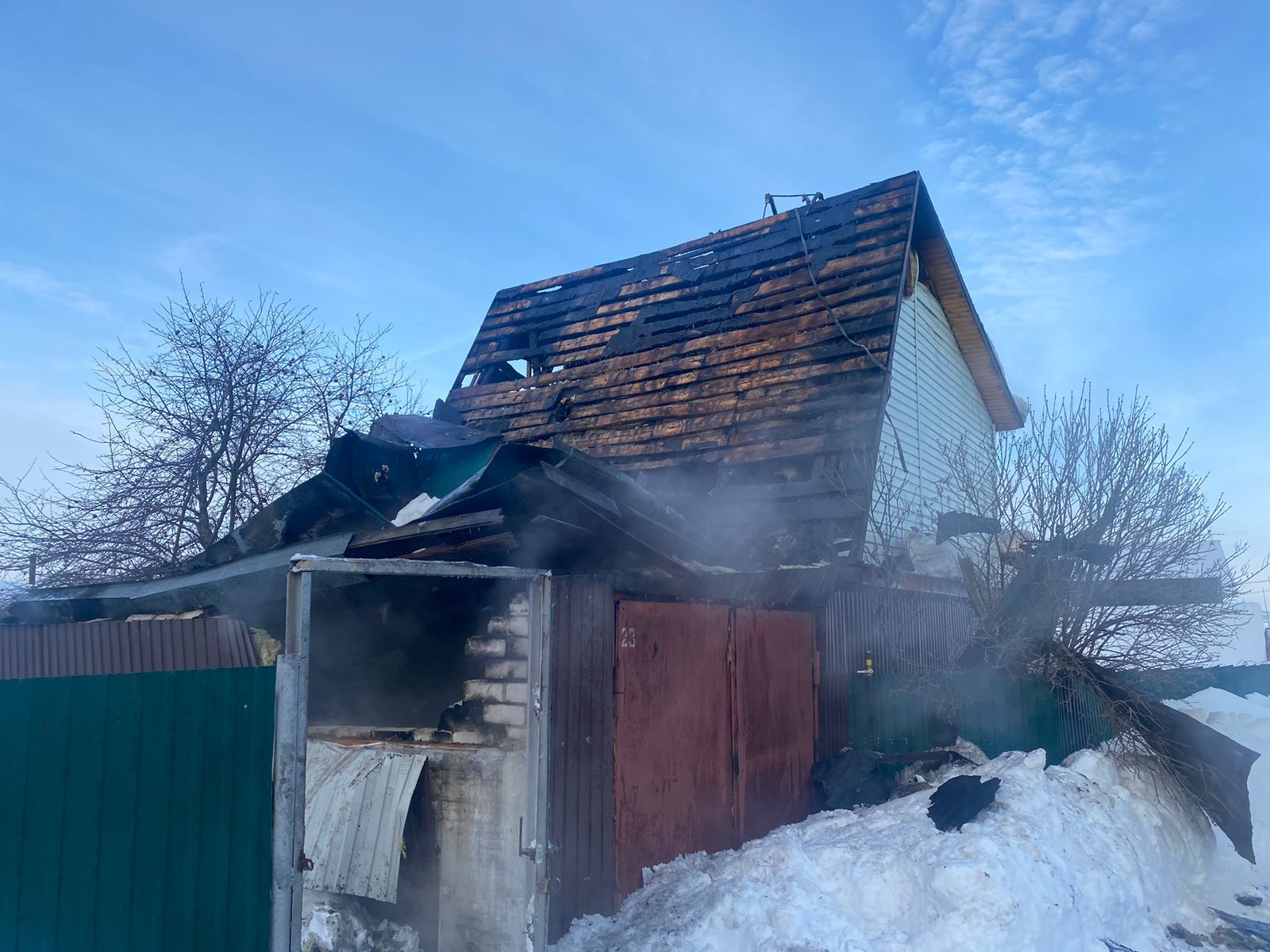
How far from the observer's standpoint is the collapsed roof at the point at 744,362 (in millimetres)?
9031

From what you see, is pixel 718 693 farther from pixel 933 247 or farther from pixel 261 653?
pixel 933 247

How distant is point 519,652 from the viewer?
560 centimetres

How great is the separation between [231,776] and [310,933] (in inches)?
86.8

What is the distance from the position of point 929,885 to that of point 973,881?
32cm

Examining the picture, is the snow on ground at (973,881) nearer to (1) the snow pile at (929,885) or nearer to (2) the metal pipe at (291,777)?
(1) the snow pile at (929,885)

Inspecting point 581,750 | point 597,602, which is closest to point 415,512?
point 597,602

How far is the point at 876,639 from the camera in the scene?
9.59 metres

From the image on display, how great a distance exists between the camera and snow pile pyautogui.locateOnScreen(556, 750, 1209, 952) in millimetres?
5480

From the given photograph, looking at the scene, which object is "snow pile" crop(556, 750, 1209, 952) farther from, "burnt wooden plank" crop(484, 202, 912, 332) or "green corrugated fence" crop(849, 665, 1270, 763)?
"burnt wooden plank" crop(484, 202, 912, 332)

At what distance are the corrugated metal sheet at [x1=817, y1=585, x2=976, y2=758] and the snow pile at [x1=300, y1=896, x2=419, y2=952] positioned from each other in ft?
15.4

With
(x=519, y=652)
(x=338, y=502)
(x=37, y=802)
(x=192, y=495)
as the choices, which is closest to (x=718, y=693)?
(x=519, y=652)

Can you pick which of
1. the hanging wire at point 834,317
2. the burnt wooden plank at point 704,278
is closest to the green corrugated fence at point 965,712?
the hanging wire at point 834,317

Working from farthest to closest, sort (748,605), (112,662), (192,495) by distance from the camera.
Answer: (192,495), (748,605), (112,662)

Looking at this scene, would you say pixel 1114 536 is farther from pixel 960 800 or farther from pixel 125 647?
pixel 125 647
